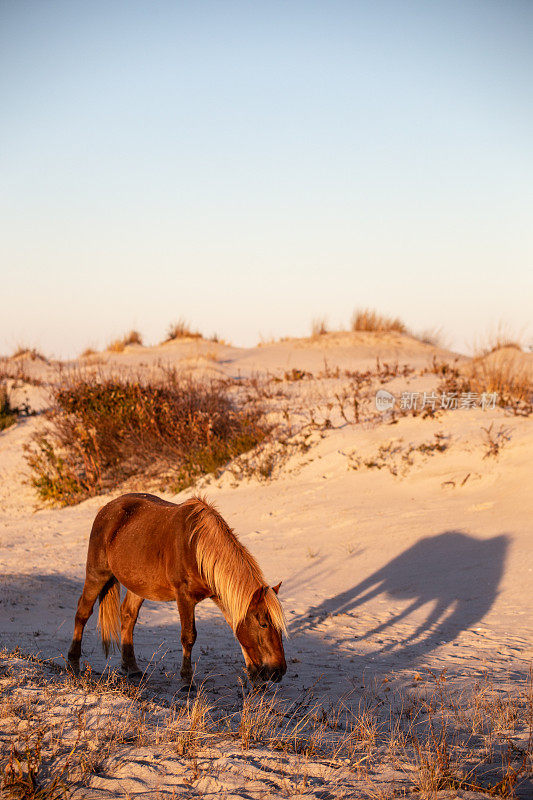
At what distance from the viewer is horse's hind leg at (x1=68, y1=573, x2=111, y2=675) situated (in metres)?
5.33

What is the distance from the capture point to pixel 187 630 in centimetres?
474

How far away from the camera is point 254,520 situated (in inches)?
410

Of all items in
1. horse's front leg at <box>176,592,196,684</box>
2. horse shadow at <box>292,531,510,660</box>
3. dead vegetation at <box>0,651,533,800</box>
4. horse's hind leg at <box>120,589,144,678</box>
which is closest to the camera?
dead vegetation at <box>0,651,533,800</box>

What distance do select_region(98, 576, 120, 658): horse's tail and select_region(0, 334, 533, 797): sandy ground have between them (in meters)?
0.29

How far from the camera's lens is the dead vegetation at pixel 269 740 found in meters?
2.99

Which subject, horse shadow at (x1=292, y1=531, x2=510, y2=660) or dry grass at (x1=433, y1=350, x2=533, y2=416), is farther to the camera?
dry grass at (x1=433, y1=350, x2=533, y2=416)

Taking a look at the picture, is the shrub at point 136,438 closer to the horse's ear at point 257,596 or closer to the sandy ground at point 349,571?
the sandy ground at point 349,571

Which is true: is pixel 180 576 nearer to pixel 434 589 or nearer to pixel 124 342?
pixel 434 589

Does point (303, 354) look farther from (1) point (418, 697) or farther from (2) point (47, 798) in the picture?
(2) point (47, 798)

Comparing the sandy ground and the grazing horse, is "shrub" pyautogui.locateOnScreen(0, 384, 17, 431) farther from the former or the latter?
the grazing horse

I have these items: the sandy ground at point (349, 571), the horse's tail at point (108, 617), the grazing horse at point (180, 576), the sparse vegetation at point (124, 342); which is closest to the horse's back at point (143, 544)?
the grazing horse at point (180, 576)

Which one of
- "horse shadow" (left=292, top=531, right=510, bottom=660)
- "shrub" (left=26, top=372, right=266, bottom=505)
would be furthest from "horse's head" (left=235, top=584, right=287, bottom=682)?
"shrub" (left=26, top=372, right=266, bottom=505)

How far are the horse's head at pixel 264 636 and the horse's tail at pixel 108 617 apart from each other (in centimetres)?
168

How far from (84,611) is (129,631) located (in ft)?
1.40
